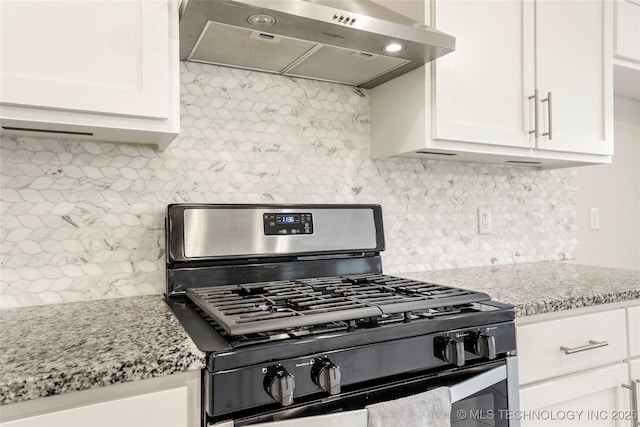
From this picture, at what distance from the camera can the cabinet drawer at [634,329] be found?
4.47 feet

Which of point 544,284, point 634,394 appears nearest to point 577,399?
point 634,394

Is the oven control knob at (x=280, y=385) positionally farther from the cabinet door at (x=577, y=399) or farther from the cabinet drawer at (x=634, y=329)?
the cabinet drawer at (x=634, y=329)

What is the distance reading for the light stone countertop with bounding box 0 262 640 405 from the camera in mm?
690

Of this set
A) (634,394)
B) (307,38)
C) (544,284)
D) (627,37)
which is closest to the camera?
(307,38)

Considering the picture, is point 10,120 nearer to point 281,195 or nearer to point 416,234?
point 281,195

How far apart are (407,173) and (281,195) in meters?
0.55

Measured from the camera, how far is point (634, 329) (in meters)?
1.37

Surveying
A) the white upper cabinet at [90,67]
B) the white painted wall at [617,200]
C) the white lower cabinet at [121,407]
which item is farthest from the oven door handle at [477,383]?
the white painted wall at [617,200]

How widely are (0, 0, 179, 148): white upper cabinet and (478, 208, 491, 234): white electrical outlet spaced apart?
1.36 metres

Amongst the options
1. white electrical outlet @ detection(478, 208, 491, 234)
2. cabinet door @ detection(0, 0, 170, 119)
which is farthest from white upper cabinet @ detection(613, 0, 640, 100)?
cabinet door @ detection(0, 0, 170, 119)

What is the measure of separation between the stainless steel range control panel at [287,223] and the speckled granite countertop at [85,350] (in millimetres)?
411

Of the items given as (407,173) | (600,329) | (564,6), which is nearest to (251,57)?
(407,173)

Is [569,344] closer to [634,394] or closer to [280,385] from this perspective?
[634,394]

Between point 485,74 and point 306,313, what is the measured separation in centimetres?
108
